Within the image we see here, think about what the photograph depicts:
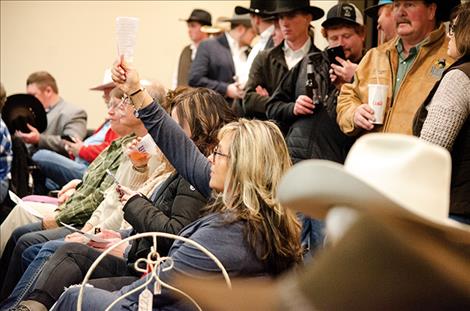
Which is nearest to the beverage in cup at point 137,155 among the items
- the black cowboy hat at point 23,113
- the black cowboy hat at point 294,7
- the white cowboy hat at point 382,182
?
the black cowboy hat at point 294,7

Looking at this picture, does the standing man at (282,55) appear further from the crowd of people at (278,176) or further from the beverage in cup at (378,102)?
the beverage in cup at (378,102)

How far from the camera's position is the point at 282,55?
4.57 metres

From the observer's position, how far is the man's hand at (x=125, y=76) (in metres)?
3.05

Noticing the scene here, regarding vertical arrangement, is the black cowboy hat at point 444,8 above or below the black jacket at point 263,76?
above

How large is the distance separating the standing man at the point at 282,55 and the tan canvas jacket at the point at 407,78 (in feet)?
3.03

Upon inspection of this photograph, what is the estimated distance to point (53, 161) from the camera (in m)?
5.55

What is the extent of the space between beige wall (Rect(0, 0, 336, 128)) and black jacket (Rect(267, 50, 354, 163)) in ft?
14.4

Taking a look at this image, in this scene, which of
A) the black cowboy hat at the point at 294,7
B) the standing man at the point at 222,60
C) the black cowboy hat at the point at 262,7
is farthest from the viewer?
the standing man at the point at 222,60

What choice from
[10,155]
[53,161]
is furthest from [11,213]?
[53,161]

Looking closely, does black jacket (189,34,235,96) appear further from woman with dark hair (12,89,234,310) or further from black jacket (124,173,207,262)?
black jacket (124,173,207,262)

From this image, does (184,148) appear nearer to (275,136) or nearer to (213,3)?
(275,136)

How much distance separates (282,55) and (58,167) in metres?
1.66

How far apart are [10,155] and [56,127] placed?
200 centimetres

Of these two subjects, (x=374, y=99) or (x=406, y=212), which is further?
(x=374, y=99)
